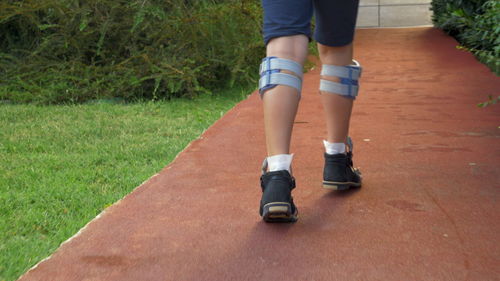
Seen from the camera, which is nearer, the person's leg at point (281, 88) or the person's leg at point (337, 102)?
the person's leg at point (281, 88)

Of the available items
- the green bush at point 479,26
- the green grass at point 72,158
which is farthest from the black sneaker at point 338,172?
the green bush at point 479,26

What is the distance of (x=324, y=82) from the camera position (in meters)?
3.15

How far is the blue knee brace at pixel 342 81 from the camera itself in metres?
3.11

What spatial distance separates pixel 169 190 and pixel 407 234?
47.5 inches

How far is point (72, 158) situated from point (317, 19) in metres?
1.94

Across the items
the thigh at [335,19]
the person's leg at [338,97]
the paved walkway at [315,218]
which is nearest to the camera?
the paved walkway at [315,218]

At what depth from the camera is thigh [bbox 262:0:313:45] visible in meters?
2.60

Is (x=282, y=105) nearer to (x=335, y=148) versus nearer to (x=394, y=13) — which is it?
(x=335, y=148)

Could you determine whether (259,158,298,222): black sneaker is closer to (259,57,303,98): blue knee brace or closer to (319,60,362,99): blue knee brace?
(259,57,303,98): blue knee brace

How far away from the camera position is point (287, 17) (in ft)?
8.55

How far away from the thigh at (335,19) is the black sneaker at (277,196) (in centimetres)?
70

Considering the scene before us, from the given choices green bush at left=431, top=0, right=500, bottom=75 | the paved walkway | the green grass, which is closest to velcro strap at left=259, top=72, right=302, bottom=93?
the paved walkway

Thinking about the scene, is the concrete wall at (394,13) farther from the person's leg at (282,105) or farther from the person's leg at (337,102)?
the person's leg at (282,105)

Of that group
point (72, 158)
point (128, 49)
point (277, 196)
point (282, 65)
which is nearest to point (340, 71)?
point (282, 65)
